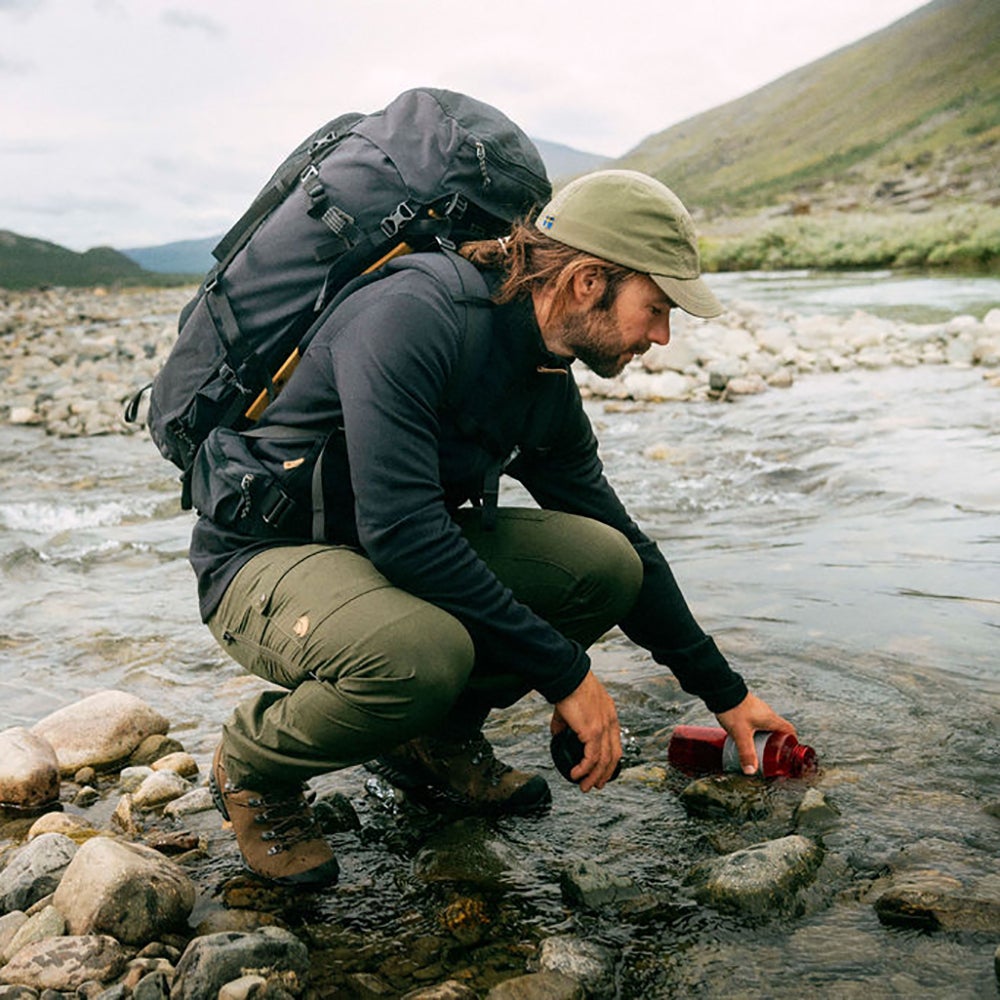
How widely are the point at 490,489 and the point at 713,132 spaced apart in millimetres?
206998

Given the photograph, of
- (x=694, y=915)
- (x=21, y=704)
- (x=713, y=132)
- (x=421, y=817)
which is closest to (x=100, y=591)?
(x=21, y=704)

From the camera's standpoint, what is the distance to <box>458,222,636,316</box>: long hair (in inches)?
109

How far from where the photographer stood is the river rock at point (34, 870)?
2.73 meters

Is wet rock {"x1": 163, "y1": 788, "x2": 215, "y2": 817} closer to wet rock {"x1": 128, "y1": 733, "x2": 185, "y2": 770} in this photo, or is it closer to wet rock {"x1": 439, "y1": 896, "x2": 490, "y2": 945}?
wet rock {"x1": 128, "y1": 733, "x2": 185, "y2": 770}

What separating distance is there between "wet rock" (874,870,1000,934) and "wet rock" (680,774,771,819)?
571 millimetres

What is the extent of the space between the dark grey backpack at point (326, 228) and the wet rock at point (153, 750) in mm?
1322

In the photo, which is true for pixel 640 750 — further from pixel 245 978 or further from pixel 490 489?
pixel 245 978

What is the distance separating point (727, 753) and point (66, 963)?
1919mm

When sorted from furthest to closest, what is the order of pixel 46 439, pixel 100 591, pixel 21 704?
pixel 46 439, pixel 100 591, pixel 21 704

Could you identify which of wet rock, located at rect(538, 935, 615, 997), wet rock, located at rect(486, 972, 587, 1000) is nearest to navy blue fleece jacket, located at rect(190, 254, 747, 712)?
wet rock, located at rect(538, 935, 615, 997)

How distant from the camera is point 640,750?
359 centimetres

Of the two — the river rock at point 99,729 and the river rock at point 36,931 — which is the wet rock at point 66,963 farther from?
the river rock at point 99,729

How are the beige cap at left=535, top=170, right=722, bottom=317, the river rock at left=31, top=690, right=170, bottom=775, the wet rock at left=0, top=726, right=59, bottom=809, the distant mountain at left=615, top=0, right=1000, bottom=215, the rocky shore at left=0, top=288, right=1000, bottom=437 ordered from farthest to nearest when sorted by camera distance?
the distant mountain at left=615, top=0, right=1000, bottom=215
the rocky shore at left=0, top=288, right=1000, bottom=437
the river rock at left=31, top=690, right=170, bottom=775
the wet rock at left=0, top=726, right=59, bottom=809
the beige cap at left=535, top=170, right=722, bottom=317

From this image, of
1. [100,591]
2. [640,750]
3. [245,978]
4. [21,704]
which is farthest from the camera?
[100,591]
